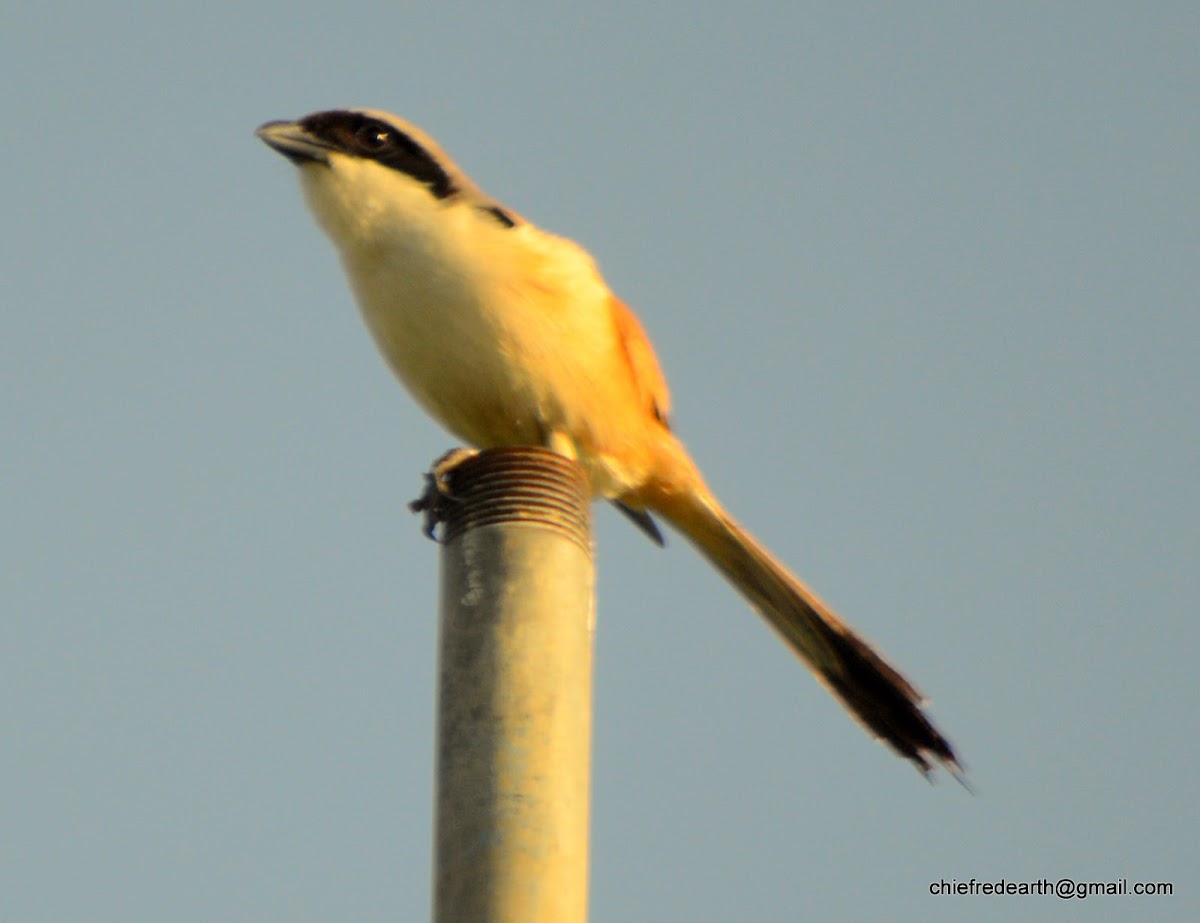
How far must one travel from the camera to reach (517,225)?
5.84m

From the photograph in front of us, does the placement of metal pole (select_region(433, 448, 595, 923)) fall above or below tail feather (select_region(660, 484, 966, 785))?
below

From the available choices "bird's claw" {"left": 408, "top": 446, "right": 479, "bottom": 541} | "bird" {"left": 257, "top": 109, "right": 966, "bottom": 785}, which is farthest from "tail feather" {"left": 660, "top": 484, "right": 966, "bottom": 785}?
"bird's claw" {"left": 408, "top": 446, "right": 479, "bottom": 541}

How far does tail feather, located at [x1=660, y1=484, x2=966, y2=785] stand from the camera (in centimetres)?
567

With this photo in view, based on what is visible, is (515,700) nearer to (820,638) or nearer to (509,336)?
(509,336)

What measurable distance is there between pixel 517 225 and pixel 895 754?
2089 millimetres

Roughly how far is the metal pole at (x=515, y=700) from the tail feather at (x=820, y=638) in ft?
5.98

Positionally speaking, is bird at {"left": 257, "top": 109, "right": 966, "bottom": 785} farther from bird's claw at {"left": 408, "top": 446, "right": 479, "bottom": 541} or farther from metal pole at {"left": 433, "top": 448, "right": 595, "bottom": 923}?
metal pole at {"left": 433, "top": 448, "right": 595, "bottom": 923}

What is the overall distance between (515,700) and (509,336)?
2.08 metres

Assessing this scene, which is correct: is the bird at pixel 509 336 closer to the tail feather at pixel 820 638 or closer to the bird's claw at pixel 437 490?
the tail feather at pixel 820 638

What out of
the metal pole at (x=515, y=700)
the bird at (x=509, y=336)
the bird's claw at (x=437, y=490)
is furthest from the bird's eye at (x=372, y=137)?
the metal pole at (x=515, y=700)

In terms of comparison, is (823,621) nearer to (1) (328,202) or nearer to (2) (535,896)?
(1) (328,202)

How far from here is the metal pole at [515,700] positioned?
3432mm

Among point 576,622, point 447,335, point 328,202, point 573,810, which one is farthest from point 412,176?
point 573,810

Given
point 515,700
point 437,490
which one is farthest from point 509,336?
point 515,700
